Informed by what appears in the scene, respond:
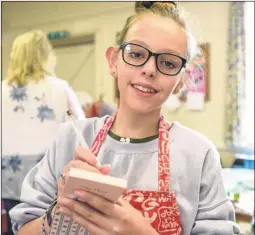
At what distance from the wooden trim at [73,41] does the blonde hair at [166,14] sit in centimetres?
332

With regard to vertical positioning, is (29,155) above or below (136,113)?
below

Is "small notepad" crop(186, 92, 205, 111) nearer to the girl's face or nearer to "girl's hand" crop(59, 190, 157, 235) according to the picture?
the girl's face

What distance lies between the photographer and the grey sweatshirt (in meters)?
0.81

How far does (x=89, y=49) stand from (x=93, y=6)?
464 mm

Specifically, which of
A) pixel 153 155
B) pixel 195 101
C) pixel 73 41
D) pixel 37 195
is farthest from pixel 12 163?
pixel 73 41

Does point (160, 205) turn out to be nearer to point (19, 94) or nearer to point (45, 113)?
point (45, 113)

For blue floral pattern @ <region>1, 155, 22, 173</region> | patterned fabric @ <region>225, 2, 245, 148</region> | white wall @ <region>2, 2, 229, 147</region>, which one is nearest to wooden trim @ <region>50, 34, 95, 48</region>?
white wall @ <region>2, 2, 229, 147</region>

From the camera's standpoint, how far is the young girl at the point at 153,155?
2.64 feet

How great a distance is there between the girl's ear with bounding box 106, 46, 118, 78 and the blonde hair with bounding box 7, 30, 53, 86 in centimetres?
91

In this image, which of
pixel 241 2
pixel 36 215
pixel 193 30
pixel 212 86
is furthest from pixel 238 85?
pixel 36 215

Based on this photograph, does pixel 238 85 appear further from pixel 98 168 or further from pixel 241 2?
pixel 98 168

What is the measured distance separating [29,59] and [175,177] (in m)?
1.20

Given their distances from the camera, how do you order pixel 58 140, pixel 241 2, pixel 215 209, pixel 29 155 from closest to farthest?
pixel 215 209 → pixel 58 140 → pixel 29 155 → pixel 241 2

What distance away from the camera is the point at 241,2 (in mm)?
3250
